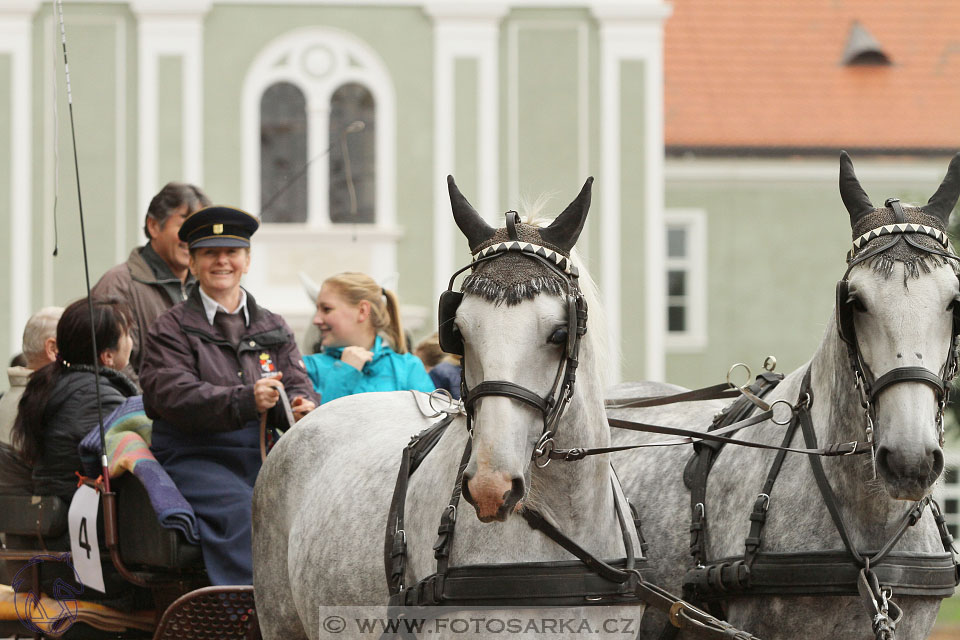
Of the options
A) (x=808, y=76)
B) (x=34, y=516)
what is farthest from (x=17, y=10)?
(x=34, y=516)

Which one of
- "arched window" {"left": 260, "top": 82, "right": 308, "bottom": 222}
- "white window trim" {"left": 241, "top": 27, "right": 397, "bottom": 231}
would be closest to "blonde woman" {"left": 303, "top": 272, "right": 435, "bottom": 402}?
"white window trim" {"left": 241, "top": 27, "right": 397, "bottom": 231}

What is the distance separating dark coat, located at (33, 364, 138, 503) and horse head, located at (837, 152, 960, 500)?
10.6 ft

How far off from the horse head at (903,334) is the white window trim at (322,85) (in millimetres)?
14097

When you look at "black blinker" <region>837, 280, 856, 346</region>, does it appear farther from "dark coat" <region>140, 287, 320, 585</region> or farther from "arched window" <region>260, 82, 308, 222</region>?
"arched window" <region>260, 82, 308, 222</region>

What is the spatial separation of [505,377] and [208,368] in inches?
83.6

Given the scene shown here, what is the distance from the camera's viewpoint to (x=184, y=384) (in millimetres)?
5059

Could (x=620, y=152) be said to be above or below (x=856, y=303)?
above

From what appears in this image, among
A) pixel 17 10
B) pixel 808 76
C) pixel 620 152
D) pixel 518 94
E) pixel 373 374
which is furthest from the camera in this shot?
pixel 808 76

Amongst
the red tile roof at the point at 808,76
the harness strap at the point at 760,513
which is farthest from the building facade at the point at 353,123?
the harness strap at the point at 760,513

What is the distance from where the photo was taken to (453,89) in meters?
17.8

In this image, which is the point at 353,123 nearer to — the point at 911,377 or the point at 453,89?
the point at 453,89

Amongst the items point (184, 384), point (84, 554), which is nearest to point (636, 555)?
point (184, 384)

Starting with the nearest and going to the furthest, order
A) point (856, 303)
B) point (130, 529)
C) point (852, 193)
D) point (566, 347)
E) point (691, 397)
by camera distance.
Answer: point (566, 347) < point (856, 303) < point (852, 193) < point (691, 397) < point (130, 529)

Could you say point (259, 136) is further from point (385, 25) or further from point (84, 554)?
point (84, 554)
